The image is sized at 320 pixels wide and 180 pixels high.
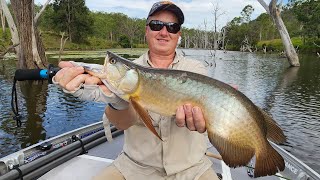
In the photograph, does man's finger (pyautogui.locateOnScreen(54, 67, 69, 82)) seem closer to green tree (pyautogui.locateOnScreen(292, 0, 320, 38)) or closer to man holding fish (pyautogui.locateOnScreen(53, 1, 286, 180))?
man holding fish (pyautogui.locateOnScreen(53, 1, 286, 180))

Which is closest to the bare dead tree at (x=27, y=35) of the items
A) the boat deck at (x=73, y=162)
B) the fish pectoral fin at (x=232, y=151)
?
the boat deck at (x=73, y=162)

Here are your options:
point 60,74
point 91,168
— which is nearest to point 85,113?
point 91,168

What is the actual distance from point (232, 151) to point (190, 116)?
0.49 meters

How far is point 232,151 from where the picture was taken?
279 centimetres

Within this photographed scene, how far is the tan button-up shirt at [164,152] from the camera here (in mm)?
3357

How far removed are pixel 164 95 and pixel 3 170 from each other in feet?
8.25

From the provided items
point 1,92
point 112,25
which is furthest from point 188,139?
point 112,25

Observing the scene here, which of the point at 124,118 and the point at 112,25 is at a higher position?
the point at 112,25

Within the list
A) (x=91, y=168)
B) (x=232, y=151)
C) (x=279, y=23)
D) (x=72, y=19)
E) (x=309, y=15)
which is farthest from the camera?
(x=72, y=19)

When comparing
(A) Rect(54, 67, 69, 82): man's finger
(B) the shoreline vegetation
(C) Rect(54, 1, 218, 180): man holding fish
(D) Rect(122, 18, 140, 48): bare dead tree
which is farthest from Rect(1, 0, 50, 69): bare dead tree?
(D) Rect(122, 18, 140, 48): bare dead tree

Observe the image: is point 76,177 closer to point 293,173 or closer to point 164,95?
point 164,95

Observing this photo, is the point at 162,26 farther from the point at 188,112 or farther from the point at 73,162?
the point at 73,162

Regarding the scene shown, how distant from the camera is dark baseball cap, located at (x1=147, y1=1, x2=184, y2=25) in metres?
3.55

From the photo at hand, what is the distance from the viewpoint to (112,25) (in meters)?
116
